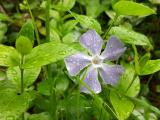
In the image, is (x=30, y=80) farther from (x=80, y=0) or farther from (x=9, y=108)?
(x=80, y=0)

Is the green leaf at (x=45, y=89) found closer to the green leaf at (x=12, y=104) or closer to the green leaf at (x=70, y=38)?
the green leaf at (x=12, y=104)

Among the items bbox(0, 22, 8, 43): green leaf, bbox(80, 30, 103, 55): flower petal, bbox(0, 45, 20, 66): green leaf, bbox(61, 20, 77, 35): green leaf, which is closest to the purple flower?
bbox(80, 30, 103, 55): flower petal

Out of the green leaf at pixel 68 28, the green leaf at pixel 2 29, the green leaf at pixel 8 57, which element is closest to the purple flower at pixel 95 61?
the green leaf at pixel 8 57

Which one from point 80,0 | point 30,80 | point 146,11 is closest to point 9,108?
point 30,80

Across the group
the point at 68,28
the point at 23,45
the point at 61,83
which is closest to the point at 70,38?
the point at 68,28

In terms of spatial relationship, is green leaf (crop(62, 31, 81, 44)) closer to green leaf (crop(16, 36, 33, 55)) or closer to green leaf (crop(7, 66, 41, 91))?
green leaf (crop(7, 66, 41, 91))

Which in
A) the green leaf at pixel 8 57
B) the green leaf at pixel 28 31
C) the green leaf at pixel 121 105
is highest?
the green leaf at pixel 28 31
